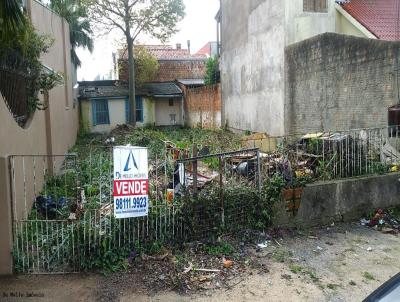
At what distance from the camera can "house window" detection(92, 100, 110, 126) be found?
26.9 m

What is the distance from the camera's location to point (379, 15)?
516 inches

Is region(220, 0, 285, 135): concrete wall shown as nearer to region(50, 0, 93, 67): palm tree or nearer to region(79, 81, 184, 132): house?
region(79, 81, 184, 132): house

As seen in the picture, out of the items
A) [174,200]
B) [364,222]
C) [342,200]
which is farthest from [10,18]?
[364,222]

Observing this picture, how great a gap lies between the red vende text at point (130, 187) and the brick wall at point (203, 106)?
1688 cm

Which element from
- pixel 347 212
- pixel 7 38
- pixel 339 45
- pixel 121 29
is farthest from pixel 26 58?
pixel 121 29

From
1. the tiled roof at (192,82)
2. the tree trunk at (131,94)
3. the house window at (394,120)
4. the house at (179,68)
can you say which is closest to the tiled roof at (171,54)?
the house at (179,68)

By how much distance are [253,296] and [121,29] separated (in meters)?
23.7

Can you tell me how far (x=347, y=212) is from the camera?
6.98 metres

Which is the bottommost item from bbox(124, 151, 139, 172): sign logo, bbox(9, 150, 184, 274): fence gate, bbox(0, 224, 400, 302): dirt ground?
bbox(0, 224, 400, 302): dirt ground

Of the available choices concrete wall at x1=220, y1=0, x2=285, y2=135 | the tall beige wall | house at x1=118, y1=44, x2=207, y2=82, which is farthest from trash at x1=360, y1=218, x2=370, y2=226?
house at x1=118, y1=44, x2=207, y2=82

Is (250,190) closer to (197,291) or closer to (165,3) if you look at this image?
(197,291)

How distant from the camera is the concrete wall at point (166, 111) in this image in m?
29.3

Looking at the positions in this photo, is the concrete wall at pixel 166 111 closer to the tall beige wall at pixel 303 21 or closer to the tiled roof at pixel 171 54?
the tiled roof at pixel 171 54

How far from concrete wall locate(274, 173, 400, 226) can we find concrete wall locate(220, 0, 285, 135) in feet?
21.4
